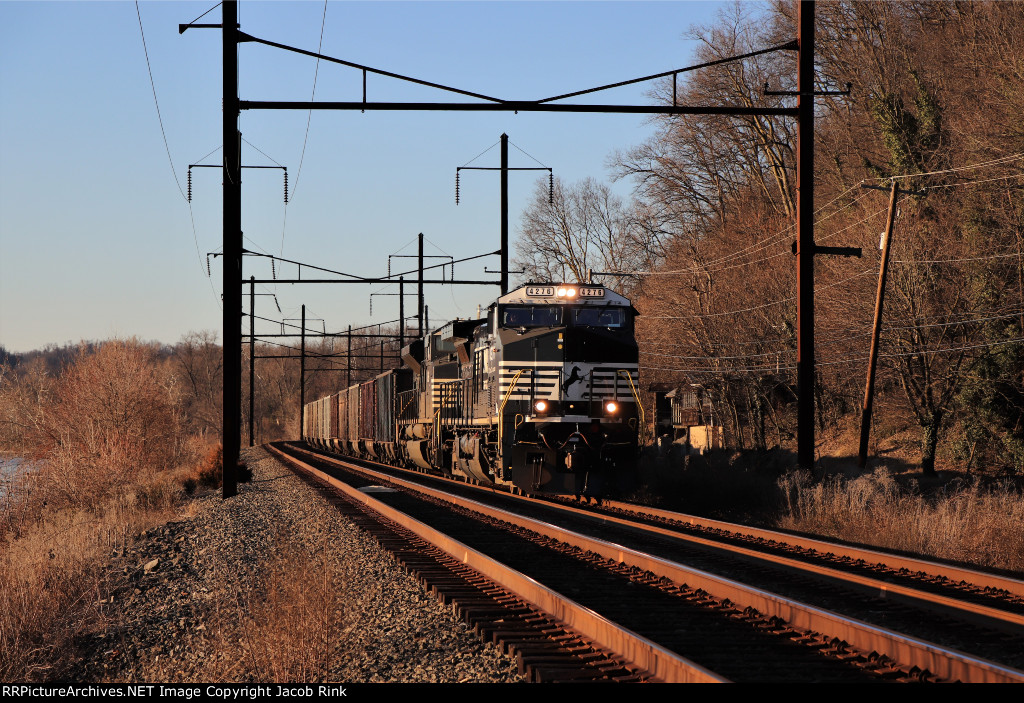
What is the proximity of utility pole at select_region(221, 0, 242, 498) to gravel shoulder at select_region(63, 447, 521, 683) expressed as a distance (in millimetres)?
4861

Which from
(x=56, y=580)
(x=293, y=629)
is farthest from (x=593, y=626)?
(x=56, y=580)

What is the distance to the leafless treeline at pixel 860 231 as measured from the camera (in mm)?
30891

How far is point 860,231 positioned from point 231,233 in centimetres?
2433

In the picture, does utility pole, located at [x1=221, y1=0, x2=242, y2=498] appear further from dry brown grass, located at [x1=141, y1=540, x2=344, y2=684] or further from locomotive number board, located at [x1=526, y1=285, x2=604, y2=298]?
dry brown grass, located at [x1=141, y1=540, x2=344, y2=684]

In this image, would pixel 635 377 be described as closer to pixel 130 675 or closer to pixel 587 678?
pixel 130 675

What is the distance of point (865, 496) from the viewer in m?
15.7

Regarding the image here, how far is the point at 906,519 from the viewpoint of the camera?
1413 centimetres

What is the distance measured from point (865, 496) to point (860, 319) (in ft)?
66.4

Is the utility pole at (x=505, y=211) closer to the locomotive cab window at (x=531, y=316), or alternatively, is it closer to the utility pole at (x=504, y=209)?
the utility pole at (x=504, y=209)

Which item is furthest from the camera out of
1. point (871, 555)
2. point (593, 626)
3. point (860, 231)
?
point (860, 231)

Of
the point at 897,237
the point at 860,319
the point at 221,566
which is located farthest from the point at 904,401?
the point at 221,566

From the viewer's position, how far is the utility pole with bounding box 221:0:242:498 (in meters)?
20.8

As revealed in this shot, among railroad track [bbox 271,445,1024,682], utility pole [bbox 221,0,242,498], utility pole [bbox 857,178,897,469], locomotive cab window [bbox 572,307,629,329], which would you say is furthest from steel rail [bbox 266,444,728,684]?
utility pole [bbox 857,178,897,469]

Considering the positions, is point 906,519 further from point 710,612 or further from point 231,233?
point 231,233
